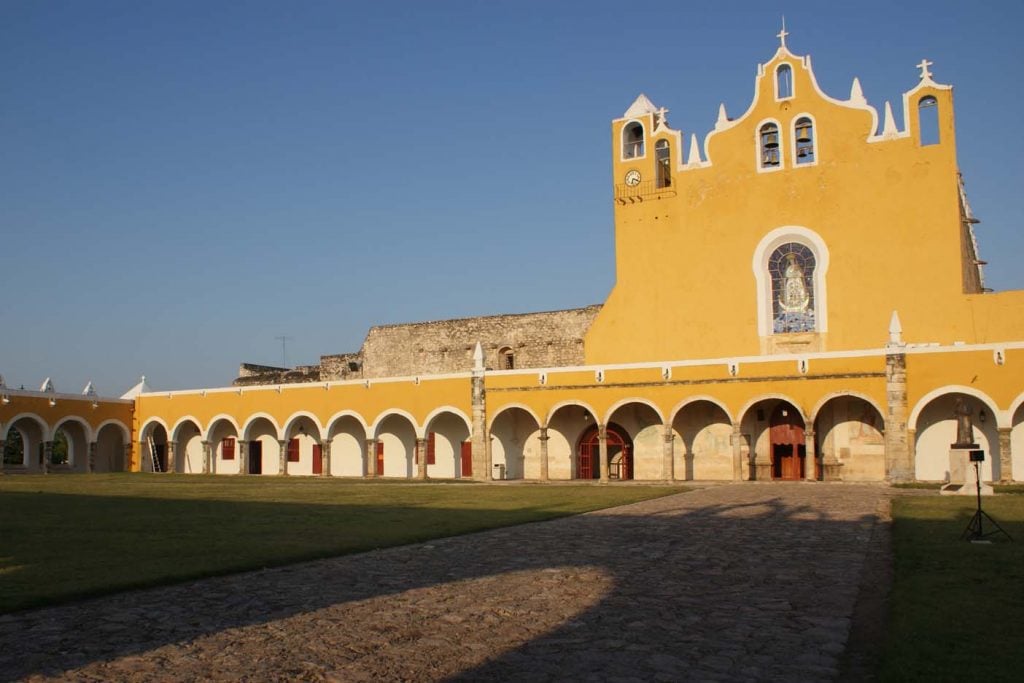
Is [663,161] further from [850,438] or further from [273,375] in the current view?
[273,375]

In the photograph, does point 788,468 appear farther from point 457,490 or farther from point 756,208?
point 457,490

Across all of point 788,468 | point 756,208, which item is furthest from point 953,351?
point 756,208

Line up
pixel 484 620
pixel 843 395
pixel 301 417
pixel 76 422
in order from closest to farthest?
pixel 484 620 → pixel 843 395 → pixel 301 417 → pixel 76 422

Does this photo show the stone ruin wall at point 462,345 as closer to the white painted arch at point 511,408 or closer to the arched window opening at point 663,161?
the white painted arch at point 511,408

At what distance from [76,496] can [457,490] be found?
874 centimetres

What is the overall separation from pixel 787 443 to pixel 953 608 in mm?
21301

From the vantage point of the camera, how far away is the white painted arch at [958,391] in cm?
2372

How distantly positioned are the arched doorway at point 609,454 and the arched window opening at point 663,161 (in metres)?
8.52

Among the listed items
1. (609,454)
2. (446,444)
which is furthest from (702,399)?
(446,444)

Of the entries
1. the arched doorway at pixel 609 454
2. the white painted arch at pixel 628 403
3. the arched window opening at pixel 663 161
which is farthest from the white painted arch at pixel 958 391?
the arched window opening at pixel 663 161

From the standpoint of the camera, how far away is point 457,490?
78.3 ft

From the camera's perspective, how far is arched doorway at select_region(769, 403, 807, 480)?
2783 centimetres

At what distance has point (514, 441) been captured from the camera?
108 ft

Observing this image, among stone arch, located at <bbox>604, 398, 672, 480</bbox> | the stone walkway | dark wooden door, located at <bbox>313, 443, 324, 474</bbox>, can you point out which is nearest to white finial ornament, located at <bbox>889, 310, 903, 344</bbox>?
stone arch, located at <bbox>604, 398, 672, 480</bbox>
